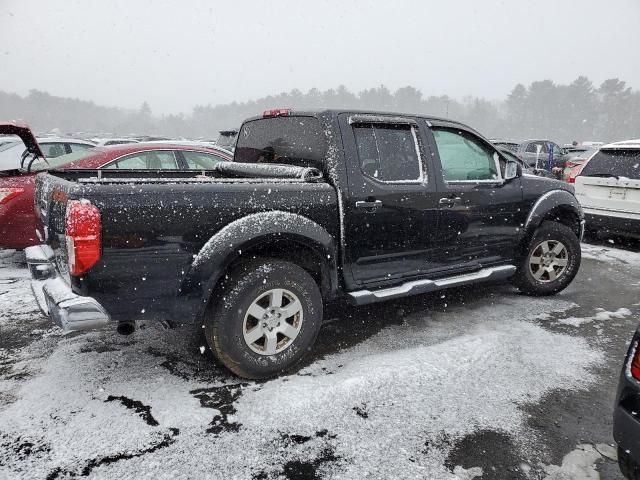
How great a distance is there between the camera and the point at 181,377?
3309 millimetres

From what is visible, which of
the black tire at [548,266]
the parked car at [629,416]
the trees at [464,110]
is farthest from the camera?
the trees at [464,110]

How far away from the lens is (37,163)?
19.4 ft

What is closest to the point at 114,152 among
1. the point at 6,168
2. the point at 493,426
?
the point at 6,168

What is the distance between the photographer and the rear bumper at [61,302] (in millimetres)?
2664

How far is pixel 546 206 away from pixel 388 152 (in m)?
2.06

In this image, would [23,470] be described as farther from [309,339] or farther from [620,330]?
[620,330]

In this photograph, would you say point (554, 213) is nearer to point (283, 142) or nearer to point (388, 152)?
point (388, 152)

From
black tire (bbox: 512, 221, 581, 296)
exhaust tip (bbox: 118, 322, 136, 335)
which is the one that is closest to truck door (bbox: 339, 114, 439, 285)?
black tire (bbox: 512, 221, 581, 296)

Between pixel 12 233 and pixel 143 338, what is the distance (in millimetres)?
2703

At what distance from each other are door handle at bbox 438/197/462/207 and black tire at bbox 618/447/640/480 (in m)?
2.34

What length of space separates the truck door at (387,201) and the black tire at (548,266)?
56.4 inches

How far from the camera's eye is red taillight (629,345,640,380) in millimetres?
2047

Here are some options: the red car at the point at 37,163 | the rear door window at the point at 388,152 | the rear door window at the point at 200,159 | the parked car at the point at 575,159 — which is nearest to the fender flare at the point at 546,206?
the rear door window at the point at 388,152

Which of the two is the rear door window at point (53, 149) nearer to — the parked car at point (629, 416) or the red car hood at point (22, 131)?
the red car hood at point (22, 131)
